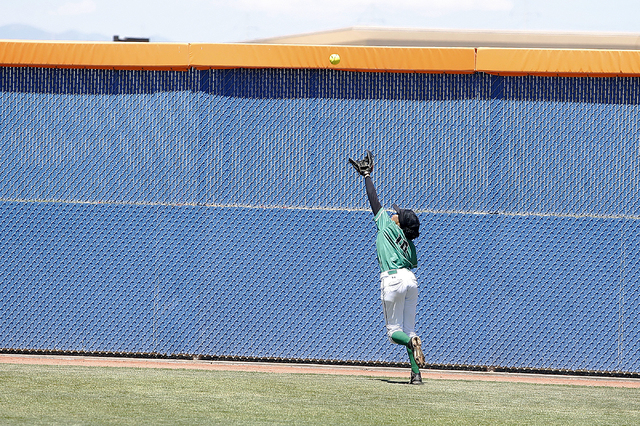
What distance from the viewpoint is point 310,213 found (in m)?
9.02

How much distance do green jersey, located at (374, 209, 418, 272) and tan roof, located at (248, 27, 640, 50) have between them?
21.8 metres

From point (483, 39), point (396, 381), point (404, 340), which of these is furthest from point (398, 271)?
point (483, 39)

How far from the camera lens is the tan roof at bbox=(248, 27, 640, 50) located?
29531 mm

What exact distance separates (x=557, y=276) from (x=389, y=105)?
2.46m

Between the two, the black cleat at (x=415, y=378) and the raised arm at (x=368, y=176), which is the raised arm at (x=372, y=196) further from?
the black cleat at (x=415, y=378)

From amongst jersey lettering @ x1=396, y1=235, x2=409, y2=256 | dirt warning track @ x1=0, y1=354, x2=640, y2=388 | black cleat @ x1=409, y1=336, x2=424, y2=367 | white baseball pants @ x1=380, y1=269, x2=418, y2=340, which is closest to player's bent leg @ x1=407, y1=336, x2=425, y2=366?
black cleat @ x1=409, y1=336, x2=424, y2=367

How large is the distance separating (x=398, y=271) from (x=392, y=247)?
0.70 ft

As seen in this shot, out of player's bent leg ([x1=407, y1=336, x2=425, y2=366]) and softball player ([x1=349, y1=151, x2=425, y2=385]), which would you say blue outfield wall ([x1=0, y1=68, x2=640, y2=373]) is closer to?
softball player ([x1=349, y1=151, x2=425, y2=385])

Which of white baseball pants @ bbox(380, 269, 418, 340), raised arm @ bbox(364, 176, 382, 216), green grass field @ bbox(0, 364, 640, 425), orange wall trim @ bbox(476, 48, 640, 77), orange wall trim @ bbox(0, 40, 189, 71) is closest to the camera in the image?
green grass field @ bbox(0, 364, 640, 425)

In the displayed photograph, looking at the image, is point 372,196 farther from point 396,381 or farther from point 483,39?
point 483,39

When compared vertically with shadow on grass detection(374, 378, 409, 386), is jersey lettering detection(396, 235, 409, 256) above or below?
above

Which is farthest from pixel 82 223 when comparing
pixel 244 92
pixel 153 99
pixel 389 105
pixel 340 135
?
pixel 389 105

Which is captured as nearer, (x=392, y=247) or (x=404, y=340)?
(x=404, y=340)

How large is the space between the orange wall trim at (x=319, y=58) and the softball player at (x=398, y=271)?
6.50 feet
